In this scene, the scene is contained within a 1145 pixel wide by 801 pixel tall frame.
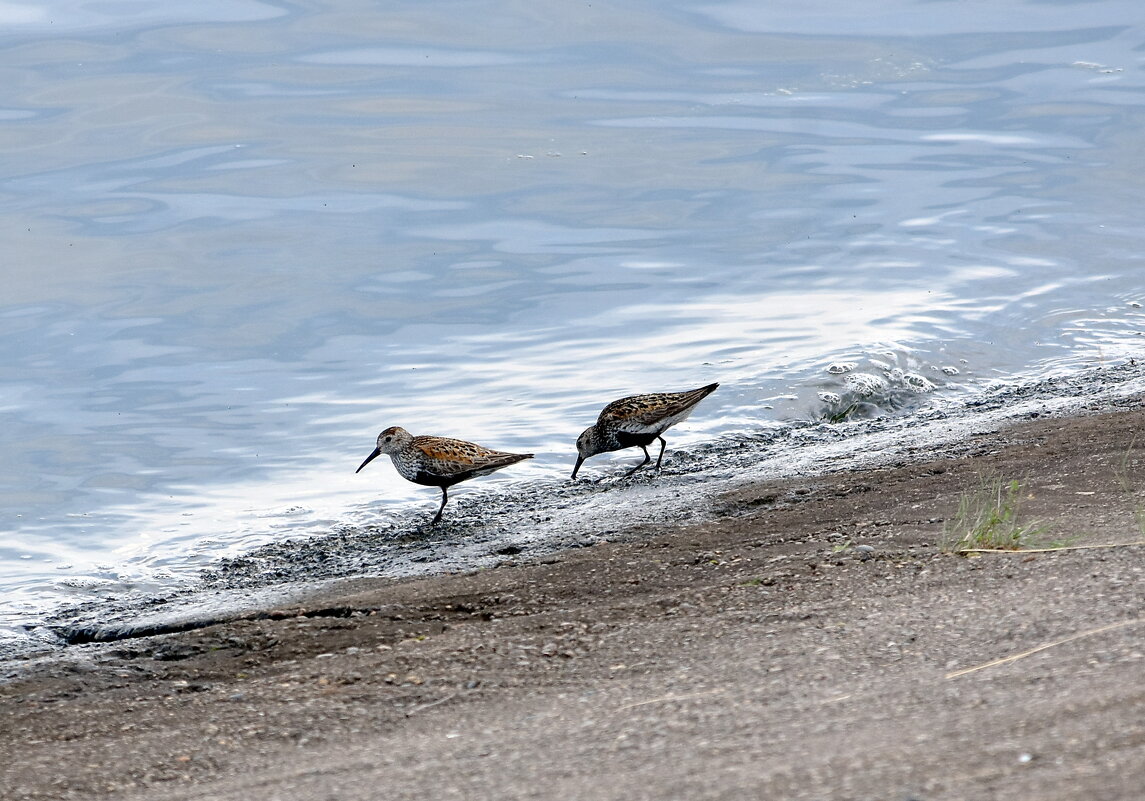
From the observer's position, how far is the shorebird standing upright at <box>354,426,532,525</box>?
1055cm

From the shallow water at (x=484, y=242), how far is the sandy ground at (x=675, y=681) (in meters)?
3.38

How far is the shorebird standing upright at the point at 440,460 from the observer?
10.6 metres

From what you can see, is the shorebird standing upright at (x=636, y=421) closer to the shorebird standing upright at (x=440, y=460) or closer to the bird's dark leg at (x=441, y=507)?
the shorebird standing upright at (x=440, y=460)

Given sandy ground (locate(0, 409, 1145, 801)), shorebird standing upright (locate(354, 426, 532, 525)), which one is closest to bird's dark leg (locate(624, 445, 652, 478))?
shorebird standing upright (locate(354, 426, 532, 525))

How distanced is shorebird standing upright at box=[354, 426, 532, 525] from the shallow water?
0.56m

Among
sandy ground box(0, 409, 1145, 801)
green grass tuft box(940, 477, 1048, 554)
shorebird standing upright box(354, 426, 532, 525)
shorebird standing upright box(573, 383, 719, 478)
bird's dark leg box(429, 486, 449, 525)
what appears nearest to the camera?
sandy ground box(0, 409, 1145, 801)

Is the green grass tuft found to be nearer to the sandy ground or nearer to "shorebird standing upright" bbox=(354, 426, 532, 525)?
the sandy ground

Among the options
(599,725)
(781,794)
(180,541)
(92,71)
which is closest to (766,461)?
(180,541)

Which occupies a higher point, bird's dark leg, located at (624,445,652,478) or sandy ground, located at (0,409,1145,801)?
sandy ground, located at (0,409,1145,801)

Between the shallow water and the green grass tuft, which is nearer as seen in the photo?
the green grass tuft

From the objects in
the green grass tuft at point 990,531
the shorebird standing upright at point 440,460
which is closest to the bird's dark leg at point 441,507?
the shorebird standing upright at point 440,460

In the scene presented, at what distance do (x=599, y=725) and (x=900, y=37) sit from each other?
23.9 m

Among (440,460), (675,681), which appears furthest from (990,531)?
(440,460)

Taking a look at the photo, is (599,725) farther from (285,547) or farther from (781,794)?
(285,547)
